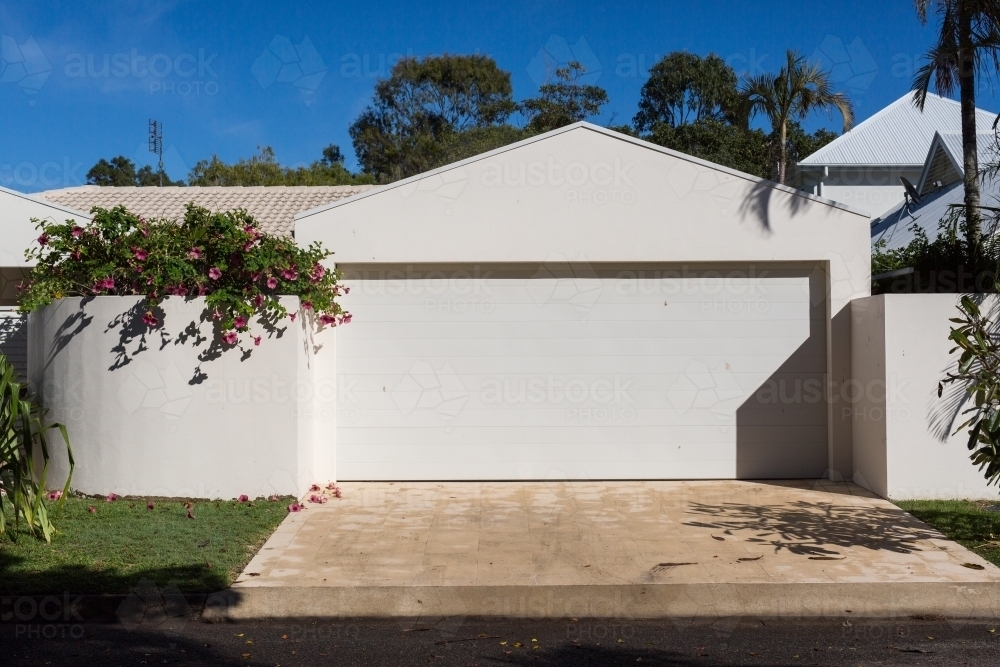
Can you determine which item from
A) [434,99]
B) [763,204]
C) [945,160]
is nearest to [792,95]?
[945,160]

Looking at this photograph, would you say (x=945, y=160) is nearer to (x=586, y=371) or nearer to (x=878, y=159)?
(x=878, y=159)

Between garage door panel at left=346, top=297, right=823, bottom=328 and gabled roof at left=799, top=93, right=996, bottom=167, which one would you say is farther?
gabled roof at left=799, top=93, right=996, bottom=167

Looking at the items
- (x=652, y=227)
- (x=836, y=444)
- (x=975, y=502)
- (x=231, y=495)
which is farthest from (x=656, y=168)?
(x=231, y=495)

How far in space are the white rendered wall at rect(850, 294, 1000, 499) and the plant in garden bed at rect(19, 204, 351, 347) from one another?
5664 millimetres

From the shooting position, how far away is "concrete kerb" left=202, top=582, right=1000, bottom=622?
6324 mm

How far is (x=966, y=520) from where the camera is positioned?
27.3ft

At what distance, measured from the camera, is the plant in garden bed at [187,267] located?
9.27 meters

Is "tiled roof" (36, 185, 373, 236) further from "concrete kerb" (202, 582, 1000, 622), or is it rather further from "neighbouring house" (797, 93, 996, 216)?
"neighbouring house" (797, 93, 996, 216)

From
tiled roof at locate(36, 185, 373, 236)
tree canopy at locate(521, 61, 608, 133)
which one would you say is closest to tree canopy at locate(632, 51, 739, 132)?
tree canopy at locate(521, 61, 608, 133)

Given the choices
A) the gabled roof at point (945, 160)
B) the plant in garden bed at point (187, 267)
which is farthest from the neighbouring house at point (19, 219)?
the gabled roof at point (945, 160)

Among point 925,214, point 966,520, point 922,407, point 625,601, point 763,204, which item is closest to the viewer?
point 625,601

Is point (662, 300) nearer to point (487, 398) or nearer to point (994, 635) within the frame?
point (487, 398)

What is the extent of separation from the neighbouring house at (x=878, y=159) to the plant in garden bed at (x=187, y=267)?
1957 centimetres

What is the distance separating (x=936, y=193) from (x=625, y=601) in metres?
16.6
